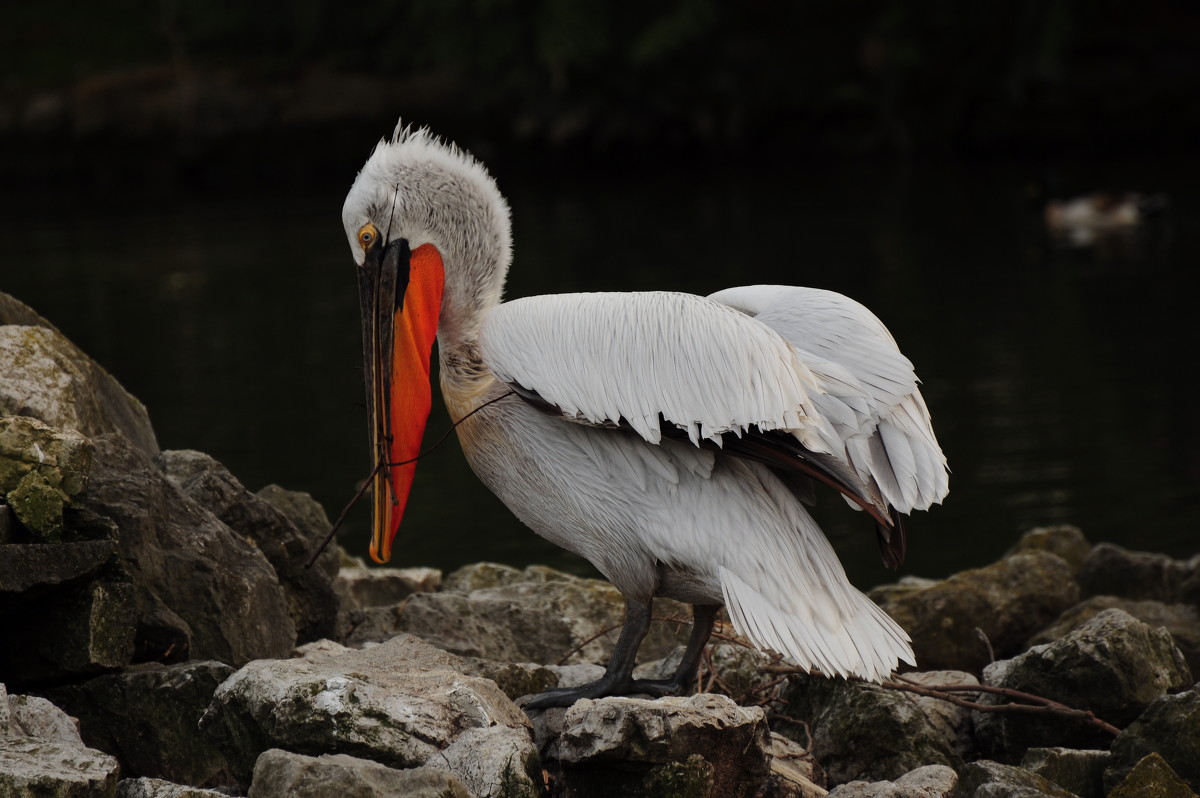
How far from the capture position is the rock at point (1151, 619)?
4.45 meters

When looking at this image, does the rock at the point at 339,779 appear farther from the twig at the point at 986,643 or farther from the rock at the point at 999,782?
the twig at the point at 986,643

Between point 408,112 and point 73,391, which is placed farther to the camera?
point 408,112

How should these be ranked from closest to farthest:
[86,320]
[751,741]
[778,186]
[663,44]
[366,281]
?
1. [751,741]
2. [366,281]
3. [86,320]
4. [778,186]
5. [663,44]

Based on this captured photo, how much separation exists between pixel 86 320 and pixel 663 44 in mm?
12800

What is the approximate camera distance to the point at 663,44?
23812 millimetres

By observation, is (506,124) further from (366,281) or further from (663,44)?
(366,281)

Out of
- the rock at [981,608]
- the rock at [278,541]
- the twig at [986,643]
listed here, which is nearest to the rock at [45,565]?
the rock at [278,541]

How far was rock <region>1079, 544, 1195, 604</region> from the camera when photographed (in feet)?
17.4

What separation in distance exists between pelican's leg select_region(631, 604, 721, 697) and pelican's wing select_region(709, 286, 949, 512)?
0.51 metres

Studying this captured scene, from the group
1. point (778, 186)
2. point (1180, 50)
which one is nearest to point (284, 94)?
→ point (778, 186)

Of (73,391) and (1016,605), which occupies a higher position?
(73,391)

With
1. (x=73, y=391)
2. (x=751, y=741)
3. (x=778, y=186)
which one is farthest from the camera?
(x=778, y=186)

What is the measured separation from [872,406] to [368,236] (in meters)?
1.22

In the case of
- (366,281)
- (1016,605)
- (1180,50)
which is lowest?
(1016,605)
